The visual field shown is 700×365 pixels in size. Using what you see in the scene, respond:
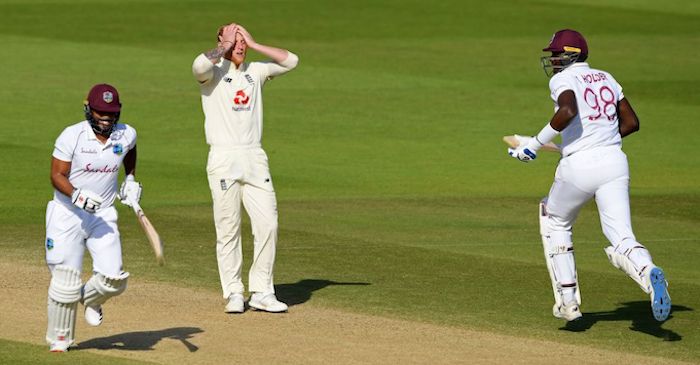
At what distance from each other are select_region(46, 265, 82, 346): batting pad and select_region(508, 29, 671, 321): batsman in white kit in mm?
3574

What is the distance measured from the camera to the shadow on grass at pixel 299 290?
1288 centimetres

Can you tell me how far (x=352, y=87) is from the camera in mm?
28453

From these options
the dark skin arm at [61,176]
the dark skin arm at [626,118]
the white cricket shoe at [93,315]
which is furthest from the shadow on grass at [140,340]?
the dark skin arm at [626,118]

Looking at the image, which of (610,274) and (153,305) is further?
(610,274)

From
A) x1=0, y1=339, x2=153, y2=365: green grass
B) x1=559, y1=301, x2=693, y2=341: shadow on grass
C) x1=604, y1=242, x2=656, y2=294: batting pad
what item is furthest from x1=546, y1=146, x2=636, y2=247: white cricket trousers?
x1=0, y1=339, x2=153, y2=365: green grass

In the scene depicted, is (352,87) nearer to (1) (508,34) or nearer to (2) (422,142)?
(2) (422,142)

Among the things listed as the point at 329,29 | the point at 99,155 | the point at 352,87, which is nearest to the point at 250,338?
the point at 99,155

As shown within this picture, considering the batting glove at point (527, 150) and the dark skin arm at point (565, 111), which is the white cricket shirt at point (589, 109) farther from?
the batting glove at point (527, 150)

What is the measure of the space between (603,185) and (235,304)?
3219 millimetres

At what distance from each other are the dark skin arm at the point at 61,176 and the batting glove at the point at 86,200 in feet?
0.35

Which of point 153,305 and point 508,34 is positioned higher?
point 508,34

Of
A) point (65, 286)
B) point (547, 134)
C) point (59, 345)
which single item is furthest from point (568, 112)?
point (59, 345)

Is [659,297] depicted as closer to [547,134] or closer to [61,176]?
[547,134]

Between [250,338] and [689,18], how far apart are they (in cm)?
2789
